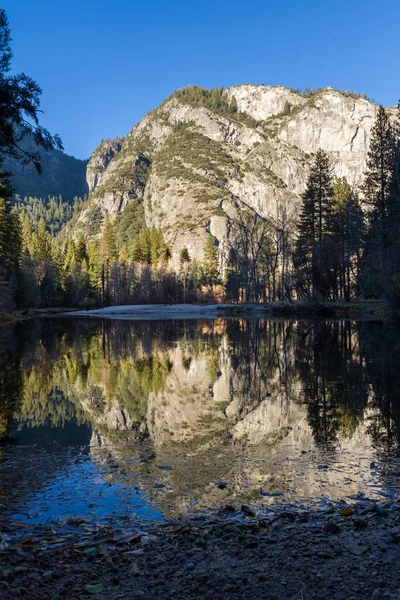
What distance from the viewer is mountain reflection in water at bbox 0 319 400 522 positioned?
17.9 feet

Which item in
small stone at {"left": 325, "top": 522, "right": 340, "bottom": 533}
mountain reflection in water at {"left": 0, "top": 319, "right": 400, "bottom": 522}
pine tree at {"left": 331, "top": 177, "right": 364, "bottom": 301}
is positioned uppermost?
pine tree at {"left": 331, "top": 177, "right": 364, "bottom": 301}

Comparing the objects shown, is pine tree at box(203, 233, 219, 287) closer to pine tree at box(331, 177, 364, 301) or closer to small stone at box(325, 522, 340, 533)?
pine tree at box(331, 177, 364, 301)

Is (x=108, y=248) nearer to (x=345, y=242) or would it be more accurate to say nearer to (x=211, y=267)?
(x=211, y=267)

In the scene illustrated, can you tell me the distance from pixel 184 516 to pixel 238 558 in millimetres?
1131

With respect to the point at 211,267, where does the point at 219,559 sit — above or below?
below

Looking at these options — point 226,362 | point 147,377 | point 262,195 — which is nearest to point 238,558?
point 147,377

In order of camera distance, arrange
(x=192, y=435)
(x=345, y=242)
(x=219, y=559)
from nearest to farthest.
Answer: (x=219, y=559), (x=192, y=435), (x=345, y=242)

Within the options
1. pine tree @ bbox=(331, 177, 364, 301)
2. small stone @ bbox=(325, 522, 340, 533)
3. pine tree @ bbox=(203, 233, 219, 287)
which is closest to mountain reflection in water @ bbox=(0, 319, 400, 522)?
small stone @ bbox=(325, 522, 340, 533)

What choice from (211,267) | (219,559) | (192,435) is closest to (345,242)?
(192,435)

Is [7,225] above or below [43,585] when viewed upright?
above

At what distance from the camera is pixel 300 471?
6141mm

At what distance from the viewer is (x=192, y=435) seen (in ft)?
26.3

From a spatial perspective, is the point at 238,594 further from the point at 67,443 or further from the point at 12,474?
the point at 67,443

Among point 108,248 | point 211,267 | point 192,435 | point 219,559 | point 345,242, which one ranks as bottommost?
point 192,435
